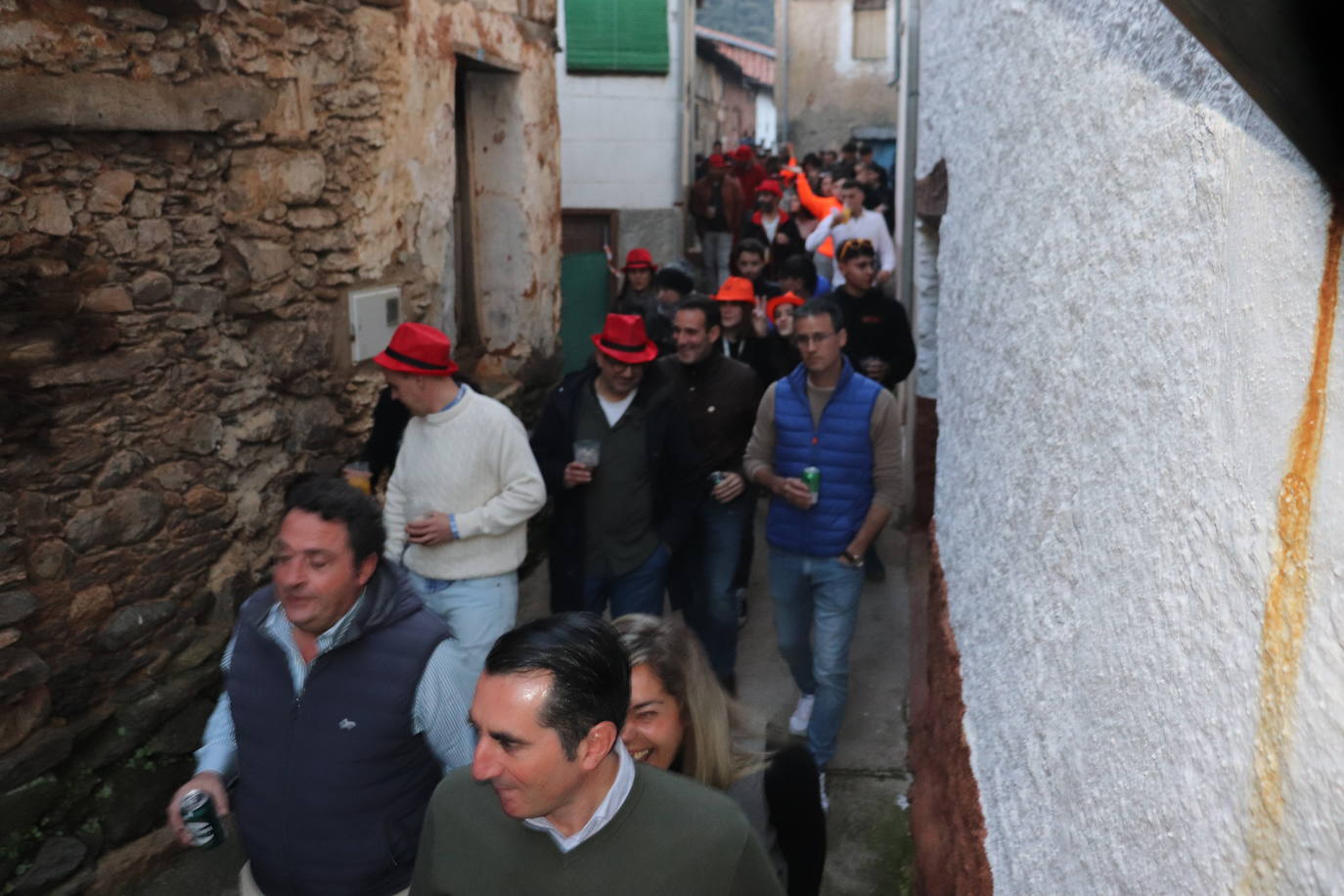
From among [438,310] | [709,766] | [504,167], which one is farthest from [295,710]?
[504,167]

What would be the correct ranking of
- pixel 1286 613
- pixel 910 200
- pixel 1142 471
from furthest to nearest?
Result: pixel 910 200
pixel 1142 471
pixel 1286 613

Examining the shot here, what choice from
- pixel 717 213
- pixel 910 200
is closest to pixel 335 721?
pixel 910 200

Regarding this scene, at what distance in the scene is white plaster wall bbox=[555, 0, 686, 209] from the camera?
13625 mm

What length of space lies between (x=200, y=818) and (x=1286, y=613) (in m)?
2.29

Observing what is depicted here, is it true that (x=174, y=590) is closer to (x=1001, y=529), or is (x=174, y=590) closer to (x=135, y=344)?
(x=135, y=344)

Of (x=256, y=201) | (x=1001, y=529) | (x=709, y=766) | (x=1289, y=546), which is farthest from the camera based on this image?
(x=256, y=201)

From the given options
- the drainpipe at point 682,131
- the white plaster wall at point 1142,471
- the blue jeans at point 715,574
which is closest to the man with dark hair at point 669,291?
the blue jeans at point 715,574

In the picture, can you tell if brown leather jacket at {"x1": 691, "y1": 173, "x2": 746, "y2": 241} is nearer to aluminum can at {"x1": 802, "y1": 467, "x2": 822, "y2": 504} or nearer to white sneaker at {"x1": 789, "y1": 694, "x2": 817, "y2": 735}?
white sneaker at {"x1": 789, "y1": 694, "x2": 817, "y2": 735}

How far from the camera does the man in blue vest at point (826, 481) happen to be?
445cm

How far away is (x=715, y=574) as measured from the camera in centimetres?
517

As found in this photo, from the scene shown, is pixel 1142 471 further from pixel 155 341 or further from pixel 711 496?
pixel 155 341

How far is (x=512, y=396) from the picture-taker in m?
7.48

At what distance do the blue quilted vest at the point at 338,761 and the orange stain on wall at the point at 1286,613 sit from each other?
1.86 m

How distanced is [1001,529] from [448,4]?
4879 millimetres
